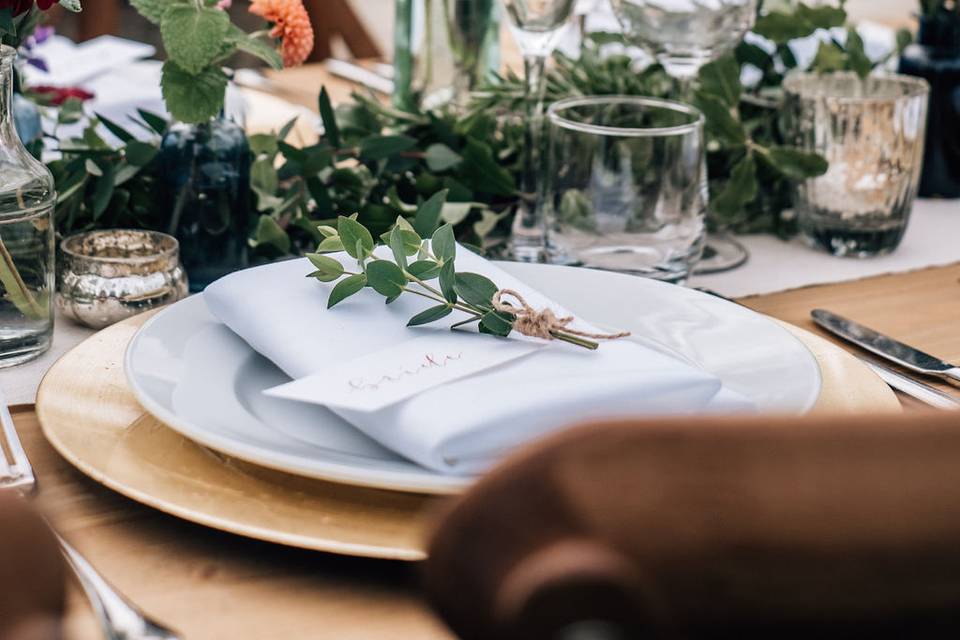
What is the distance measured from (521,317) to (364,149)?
390mm

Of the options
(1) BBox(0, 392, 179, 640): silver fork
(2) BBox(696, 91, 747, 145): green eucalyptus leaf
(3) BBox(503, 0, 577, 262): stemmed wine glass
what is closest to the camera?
(1) BBox(0, 392, 179, 640): silver fork

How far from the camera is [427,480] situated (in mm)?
458

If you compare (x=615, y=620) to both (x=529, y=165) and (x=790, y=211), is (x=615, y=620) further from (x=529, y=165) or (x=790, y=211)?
(x=790, y=211)

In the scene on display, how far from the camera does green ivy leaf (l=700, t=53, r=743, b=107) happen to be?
3.43 ft

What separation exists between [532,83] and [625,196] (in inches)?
7.0

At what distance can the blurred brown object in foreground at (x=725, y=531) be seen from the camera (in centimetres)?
25

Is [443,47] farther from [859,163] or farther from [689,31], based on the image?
[859,163]

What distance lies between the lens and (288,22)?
2.74 ft

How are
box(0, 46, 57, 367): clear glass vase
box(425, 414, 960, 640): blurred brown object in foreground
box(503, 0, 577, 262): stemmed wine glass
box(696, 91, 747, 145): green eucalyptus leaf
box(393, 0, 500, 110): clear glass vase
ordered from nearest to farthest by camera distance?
box(425, 414, 960, 640): blurred brown object in foreground < box(0, 46, 57, 367): clear glass vase < box(503, 0, 577, 262): stemmed wine glass < box(696, 91, 747, 145): green eucalyptus leaf < box(393, 0, 500, 110): clear glass vase

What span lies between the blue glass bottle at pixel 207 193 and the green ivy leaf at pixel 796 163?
0.42 meters

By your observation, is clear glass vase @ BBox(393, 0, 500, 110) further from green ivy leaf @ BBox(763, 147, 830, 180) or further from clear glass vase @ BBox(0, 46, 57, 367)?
clear glass vase @ BBox(0, 46, 57, 367)

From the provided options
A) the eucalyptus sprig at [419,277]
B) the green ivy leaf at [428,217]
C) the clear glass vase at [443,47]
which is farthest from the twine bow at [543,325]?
the clear glass vase at [443,47]

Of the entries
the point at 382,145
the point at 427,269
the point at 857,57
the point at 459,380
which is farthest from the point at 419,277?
the point at 857,57

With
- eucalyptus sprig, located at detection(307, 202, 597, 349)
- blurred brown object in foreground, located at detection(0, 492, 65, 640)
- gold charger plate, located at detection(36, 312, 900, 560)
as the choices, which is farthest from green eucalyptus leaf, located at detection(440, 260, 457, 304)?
blurred brown object in foreground, located at detection(0, 492, 65, 640)
